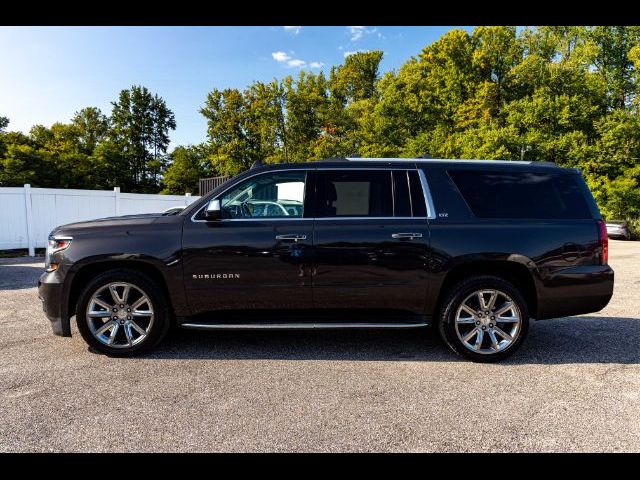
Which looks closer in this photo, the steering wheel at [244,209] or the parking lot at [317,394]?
the parking lot at [317,394]

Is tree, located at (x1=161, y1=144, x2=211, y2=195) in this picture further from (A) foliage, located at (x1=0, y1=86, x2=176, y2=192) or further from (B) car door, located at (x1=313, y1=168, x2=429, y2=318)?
(B) car door, located at (x1=313, y1=168, x2=429, y2=318)

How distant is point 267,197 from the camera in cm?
423

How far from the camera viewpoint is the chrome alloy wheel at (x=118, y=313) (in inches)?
157

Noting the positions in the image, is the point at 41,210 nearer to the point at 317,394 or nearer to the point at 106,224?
the point at 106,224

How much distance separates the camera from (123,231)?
4008 millimetres

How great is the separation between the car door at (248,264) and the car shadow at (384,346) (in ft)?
1.75

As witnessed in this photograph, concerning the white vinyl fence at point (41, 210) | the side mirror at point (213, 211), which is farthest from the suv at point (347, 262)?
the white vinyl fence at point (41, 210)

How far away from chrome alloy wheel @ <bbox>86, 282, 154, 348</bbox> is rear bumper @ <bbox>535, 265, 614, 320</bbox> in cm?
396

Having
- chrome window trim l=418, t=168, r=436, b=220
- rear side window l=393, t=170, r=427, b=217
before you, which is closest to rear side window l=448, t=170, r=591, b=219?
chrome window trim l=418, t=168, r=436, b=220

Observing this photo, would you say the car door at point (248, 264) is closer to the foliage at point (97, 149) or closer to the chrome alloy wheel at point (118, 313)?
the chrome alloy wheel at point (118, 313)

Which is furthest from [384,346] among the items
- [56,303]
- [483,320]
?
[56,303]

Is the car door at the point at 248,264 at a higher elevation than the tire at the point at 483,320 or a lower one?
higher
